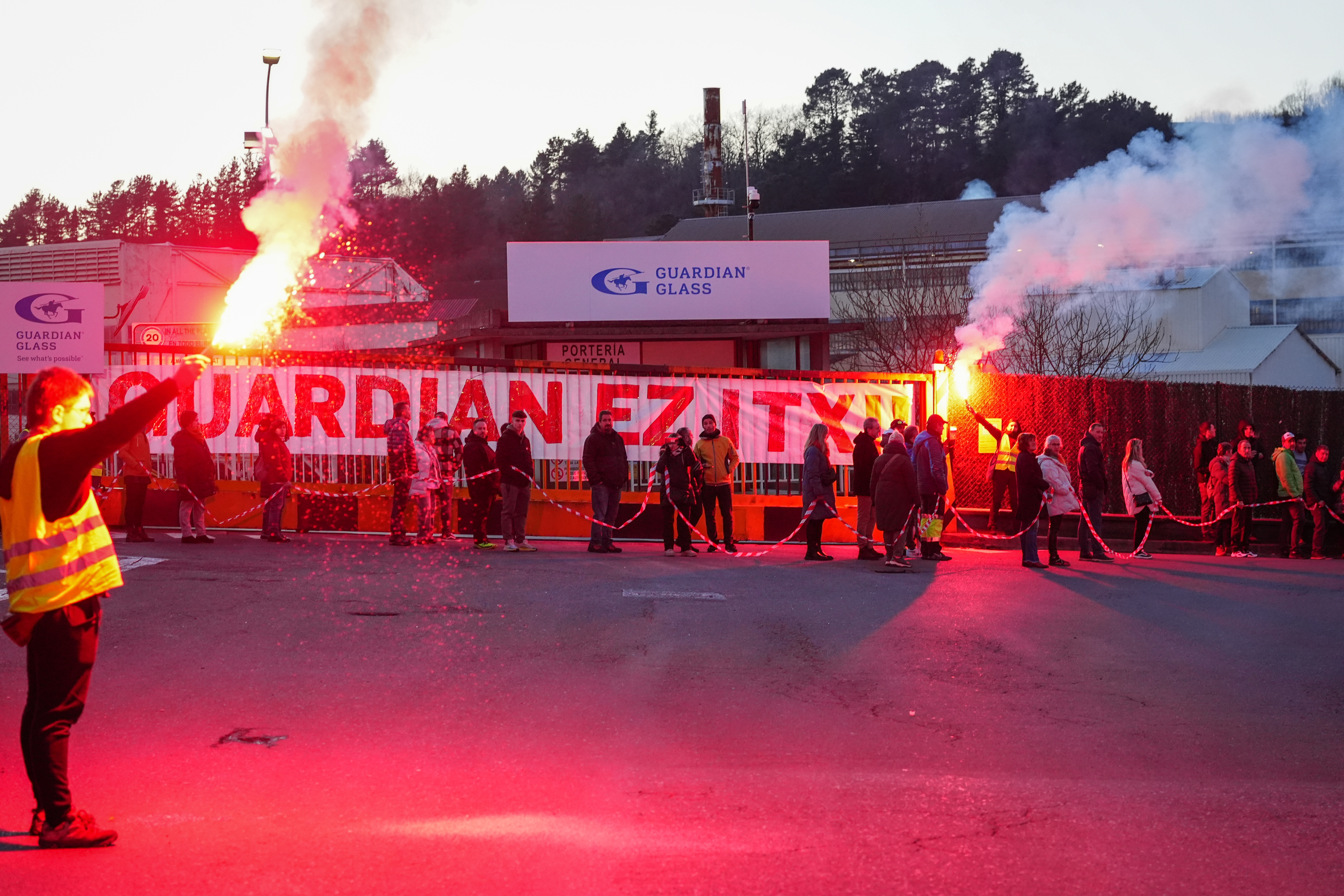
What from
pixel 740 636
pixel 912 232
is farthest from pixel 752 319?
pixel 912 232

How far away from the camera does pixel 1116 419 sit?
70.5 feet

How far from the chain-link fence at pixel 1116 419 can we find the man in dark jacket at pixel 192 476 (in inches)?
445

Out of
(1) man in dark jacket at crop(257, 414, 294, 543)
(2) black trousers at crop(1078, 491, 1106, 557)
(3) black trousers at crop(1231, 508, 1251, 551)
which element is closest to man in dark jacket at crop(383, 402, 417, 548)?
(1) man in dark jacket at crop(257, 414, 294, 543)

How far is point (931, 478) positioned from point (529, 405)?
20.9 ft

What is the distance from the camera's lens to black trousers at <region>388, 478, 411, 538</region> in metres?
16.1

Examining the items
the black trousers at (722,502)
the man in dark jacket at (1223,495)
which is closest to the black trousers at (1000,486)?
the man in dark jacket at (1223,495)

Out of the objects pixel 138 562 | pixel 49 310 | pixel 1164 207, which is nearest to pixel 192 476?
pixel 138 562

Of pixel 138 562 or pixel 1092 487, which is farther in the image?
pixel 1092 487

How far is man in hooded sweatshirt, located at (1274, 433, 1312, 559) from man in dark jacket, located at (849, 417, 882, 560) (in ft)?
20.9

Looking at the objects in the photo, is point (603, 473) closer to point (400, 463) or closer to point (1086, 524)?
point (400, 463)

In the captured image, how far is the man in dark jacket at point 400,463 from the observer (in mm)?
15844

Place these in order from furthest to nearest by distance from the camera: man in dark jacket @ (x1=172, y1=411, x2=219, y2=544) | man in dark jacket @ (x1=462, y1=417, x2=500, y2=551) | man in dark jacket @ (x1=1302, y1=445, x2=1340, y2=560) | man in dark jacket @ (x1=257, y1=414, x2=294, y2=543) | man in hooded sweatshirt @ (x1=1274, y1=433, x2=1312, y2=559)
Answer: man in hooded sweatshirt @ (x1=1274, y1=433, x2=1312, y2=559) → man in dark jacket @ (x1=1302, y1=445, x2=1340, y2=560) → man in dark jacket @ (x1=257, y1=414, x2=294, y2=543) → man in dark jacket @ (x1=462, y1=417, x2=500, y2=551) → man in dark jacket @ (x1=172, y1=411, x2=219, y2=544)

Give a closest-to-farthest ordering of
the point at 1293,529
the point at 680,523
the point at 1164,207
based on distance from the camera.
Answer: the point at 680,523, the point at 1293,529, the point at 1164,207

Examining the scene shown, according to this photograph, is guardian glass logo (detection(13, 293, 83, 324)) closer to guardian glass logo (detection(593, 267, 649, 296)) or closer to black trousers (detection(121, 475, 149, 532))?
black trousers (detection(121, 475, 149, 532))
